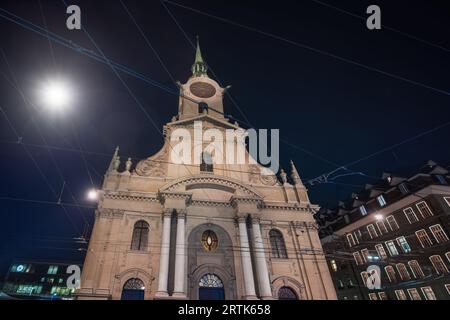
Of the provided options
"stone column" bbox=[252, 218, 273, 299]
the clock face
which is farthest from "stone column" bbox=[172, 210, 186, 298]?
the clock face

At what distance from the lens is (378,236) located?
3092 cm

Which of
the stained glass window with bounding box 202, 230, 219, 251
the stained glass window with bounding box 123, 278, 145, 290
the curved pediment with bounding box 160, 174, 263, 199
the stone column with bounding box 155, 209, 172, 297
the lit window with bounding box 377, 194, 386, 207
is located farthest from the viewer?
the lit window with bounding box 377, 194, 386, 207

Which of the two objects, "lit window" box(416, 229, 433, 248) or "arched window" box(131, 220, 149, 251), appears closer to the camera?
"arched window" box(131, 220, 149, 251)

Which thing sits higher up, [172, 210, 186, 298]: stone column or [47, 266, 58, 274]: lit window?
[47, 266, 58, 274]: lit window

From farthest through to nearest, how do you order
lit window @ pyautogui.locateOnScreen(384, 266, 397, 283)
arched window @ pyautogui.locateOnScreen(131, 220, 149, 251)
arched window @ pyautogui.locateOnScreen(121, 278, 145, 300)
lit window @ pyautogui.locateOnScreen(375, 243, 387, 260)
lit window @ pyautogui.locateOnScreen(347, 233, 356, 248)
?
lit window @ pyautogui.locateOnScreen(347, 233, 356, 248)
lit window @ pyautogui.locateOnScreen(375, 243, 387, 260)
lit window @ pyautogui.locateOnScreen(384, 266, 397, 283)
arched window @ pyautogui.locateOnScreen(131, 220, 149, 251)
arched window @ pyautogui.locateOnScreen(121, 278, 145, 300)

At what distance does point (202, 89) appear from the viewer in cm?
3142

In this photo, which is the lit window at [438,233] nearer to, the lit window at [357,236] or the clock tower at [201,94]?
the lit window at [357,236]

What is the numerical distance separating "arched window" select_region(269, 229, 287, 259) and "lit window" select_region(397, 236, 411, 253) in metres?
17.5

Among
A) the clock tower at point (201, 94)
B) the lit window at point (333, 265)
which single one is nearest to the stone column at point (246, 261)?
the clock tower at point (201, 94)

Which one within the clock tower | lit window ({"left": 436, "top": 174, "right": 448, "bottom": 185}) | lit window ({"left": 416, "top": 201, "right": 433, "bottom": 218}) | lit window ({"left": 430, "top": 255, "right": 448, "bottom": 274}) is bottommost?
lit window ({"left": 430, "top": 255, "right": 448, "bottom": 274})

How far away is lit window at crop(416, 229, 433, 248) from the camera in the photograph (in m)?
25.9

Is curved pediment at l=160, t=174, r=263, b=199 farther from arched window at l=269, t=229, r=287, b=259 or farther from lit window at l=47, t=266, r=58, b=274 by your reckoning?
lit window at l=47, t=266, r=58, b=274
